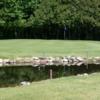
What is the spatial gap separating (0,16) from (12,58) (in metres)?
44.7

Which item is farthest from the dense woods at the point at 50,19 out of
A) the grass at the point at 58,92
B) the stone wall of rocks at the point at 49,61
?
the grass at the point at 58,92

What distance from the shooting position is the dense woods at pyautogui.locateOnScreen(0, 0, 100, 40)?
87562 millimetres

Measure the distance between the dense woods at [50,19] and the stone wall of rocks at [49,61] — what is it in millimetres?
40112

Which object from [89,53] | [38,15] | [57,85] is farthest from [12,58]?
[38,15]

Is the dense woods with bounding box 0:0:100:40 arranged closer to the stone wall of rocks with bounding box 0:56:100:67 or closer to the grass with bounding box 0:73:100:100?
the stone wall of rocks with bounding box 0:56:100:67

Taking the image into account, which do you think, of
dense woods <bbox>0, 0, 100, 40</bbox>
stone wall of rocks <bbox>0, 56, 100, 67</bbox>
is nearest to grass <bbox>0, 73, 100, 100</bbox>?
stone wall of rocks <bbox>0, 56, 100, 67</bbox>

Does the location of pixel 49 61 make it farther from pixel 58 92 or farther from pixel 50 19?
pixel 50 19

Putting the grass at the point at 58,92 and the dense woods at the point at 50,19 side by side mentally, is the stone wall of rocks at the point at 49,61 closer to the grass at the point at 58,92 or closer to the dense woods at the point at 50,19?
the grass at the point at 58,92

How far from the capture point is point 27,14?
94.1 m

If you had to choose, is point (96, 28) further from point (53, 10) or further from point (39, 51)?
point (39, 51)

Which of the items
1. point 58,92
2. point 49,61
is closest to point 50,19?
point 49,61

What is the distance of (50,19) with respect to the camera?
89.4 m

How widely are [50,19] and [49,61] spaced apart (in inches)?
1721

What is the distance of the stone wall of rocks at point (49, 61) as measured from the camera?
148 ft
